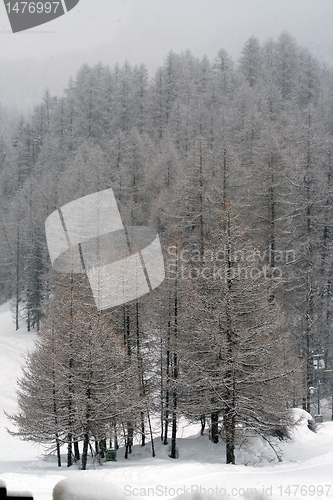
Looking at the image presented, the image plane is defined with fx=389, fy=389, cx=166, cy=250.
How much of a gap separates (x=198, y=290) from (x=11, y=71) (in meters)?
8.51

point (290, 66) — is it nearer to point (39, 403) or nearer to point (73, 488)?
point (39, 403)

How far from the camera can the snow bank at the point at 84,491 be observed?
8.98ft

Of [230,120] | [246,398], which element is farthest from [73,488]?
[230,120]

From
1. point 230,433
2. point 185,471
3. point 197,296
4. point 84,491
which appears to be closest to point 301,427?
point 230,433

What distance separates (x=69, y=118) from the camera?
5797 centimetres

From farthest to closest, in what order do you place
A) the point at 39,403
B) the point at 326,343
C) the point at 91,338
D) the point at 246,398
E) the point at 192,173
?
the point at 192,173 < the point at 326,343 < the point at 39,403 < the point at 91,338 < the point at 246,398

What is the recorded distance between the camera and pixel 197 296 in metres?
12.6

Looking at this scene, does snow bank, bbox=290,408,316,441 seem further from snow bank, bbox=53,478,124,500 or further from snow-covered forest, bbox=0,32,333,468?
snow bank, bbox=53,478,124,500

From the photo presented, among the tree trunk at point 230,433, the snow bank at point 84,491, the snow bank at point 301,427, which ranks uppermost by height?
the snow bank at point 84,491

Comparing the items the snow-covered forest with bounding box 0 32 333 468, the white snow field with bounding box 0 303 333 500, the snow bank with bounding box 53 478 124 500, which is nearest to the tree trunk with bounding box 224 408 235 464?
the snow-covered forest with bounding box 0 32 333 468

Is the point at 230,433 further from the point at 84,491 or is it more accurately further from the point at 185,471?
the point at 84,491

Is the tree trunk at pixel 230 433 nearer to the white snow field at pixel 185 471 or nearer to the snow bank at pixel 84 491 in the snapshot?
the white snow field at pixel 185 471

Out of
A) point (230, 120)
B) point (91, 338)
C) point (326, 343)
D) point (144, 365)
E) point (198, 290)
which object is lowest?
point (326, 343)

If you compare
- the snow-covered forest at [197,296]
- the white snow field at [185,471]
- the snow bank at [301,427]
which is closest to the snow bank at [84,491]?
the white snow field at [185,471]
